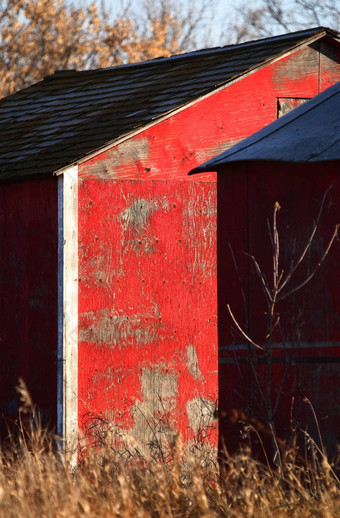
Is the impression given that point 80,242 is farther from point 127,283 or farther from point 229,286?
point 229,286

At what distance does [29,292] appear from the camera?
9.15 meters

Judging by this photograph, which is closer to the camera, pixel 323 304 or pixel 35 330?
pixel 323 304

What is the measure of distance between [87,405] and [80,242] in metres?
1.46

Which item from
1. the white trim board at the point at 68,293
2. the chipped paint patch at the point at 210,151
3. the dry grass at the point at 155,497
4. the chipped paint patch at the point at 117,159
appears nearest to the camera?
the dry grass at the point at 155,497

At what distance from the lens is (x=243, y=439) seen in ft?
21.8

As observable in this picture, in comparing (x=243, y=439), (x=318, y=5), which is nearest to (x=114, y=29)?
(x=318, y=5)

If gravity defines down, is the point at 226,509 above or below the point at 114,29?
below

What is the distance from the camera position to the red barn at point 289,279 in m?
6.31

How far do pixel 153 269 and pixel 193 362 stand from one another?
3.15ft

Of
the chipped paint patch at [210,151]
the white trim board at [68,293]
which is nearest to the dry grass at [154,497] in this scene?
the white trim board at [68,293]

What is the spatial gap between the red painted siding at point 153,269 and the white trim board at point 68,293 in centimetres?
7

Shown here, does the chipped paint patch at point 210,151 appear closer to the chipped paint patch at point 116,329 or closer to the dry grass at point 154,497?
the chipped paint patch at point 116,329

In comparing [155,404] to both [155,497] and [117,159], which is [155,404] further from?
[155,497]

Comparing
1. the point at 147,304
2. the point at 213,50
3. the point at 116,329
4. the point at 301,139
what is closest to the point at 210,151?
the point at 147,304
